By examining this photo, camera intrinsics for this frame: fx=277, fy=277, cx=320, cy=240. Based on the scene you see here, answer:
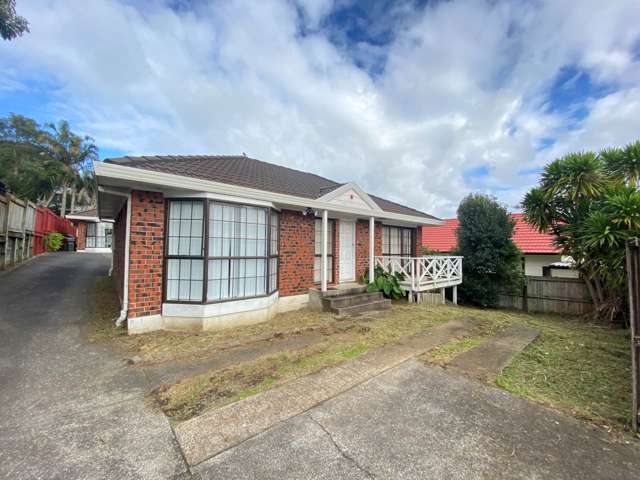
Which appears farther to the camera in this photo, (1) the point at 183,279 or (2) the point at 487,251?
(2) the point at 487,251

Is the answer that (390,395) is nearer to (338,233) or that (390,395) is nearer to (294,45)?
(338,233)

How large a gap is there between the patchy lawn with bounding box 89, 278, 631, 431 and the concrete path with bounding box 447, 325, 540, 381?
0.12 m

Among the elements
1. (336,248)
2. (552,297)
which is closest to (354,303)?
(336,248)

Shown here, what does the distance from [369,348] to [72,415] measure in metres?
3.85

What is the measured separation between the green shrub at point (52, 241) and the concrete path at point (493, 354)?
26122 mm

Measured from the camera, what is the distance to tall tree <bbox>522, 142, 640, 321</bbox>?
20.1ft

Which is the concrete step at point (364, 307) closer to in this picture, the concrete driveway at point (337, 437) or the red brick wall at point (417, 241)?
the concrete driveway at point (337, 437)

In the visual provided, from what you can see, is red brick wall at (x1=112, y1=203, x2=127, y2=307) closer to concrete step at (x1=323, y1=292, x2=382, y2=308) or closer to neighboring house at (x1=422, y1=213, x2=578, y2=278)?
concrete step at (x1=323, y1=292, x2=382, y2=308)

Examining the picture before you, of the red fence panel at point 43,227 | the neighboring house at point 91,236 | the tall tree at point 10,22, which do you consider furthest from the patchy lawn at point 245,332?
the neighboring house at point 91,236

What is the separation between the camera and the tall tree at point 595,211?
614 cm

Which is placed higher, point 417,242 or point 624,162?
point 624,162

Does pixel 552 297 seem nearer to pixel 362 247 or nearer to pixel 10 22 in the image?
pixel 362 247

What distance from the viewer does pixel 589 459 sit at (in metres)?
2.27

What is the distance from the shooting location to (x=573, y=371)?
4012 mm
